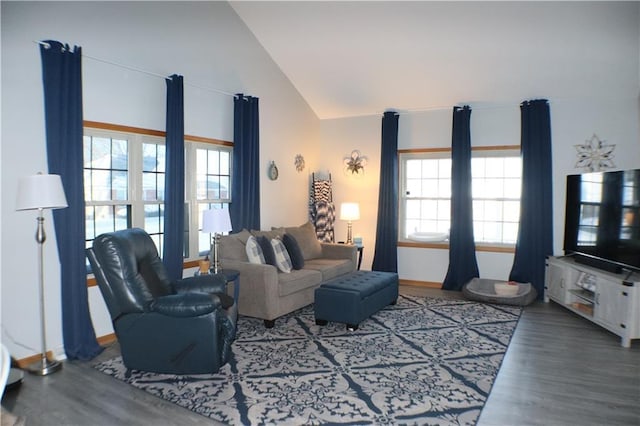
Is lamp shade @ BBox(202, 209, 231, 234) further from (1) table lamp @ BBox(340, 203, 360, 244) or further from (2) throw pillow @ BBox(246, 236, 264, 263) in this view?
(1) table lamp @ BBox(340, 203, 360, 244)

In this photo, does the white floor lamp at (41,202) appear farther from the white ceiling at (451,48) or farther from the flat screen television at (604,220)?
the flat screen television at (604,220)

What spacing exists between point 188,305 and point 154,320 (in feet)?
0.95

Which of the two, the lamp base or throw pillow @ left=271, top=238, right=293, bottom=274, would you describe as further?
throw pillow @ left=271, top=238, right=293, bottom=274

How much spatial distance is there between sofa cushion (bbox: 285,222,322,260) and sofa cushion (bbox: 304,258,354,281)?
0.36ft

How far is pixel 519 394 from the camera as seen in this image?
316 centimetres

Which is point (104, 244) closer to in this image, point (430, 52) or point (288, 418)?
point (288, 418)

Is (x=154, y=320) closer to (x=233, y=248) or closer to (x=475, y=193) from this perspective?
(x=233, y=248)

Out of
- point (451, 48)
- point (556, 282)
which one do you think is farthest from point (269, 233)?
point (556, 282)

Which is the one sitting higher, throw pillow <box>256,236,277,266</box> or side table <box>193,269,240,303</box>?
throw pillow <box>256,236,277,266</box>

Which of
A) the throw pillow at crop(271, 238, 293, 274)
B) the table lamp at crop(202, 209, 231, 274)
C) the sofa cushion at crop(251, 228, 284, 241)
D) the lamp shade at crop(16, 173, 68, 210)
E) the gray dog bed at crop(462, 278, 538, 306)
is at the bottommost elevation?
the gray dog bed at crop(462, 278, 538, 306)

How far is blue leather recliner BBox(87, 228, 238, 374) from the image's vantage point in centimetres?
333

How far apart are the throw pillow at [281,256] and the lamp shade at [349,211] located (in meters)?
1.77

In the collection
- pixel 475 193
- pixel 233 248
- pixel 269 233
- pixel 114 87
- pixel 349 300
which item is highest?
pixel 114 87

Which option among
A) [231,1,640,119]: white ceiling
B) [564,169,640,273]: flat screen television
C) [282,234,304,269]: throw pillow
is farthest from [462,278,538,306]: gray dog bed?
[231,1,640,119]: white ceiling
